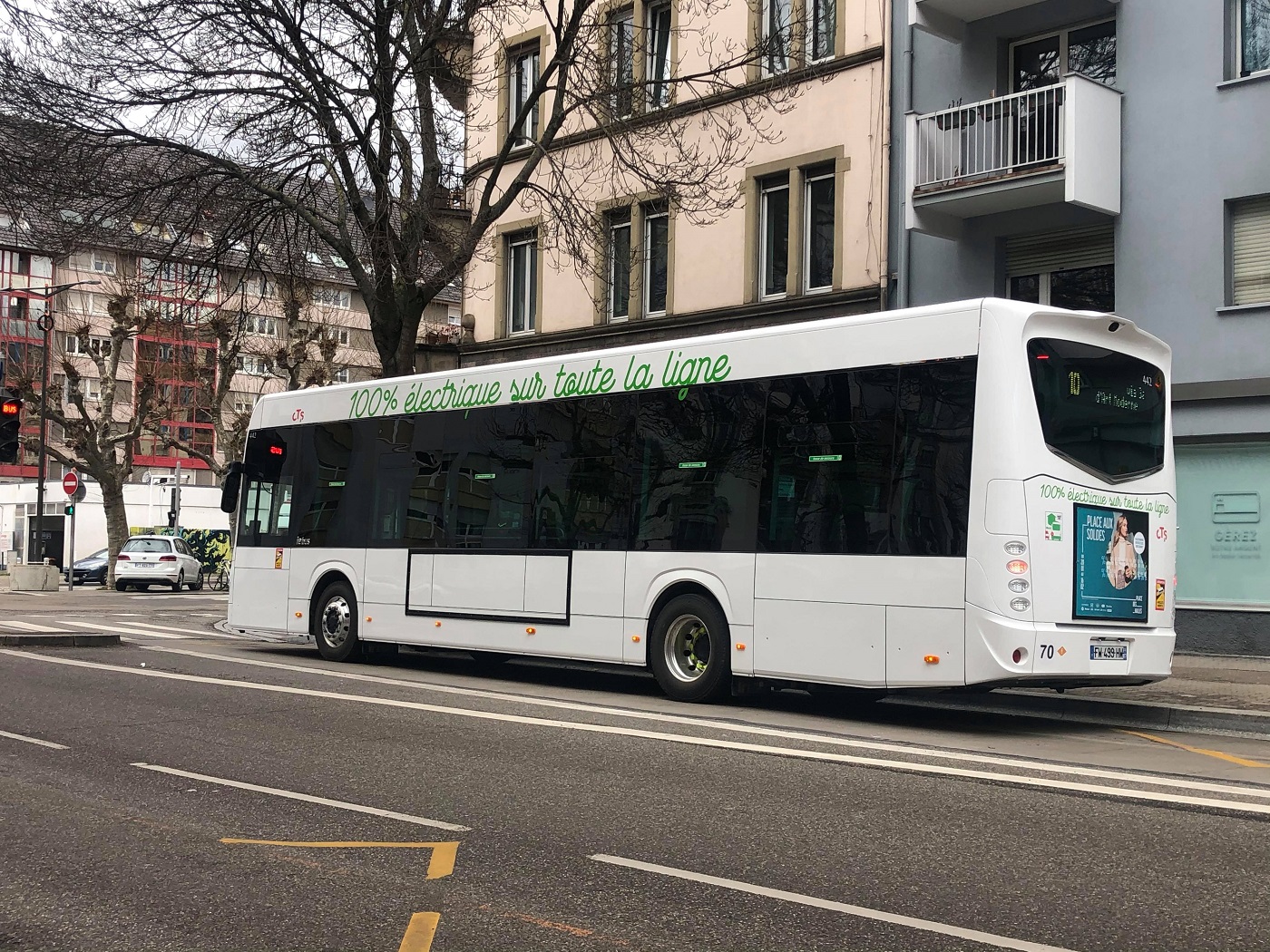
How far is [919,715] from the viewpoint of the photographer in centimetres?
1288

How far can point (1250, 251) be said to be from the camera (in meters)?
18.1

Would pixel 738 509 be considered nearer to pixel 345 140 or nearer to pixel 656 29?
pixel 345 140

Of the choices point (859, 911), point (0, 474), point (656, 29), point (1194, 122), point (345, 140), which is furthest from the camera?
point (0, 474)

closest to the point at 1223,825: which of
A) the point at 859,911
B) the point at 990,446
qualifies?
the point at 859,911

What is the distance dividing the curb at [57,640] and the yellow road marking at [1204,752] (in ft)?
42.6

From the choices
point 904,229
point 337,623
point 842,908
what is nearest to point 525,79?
point 904,229

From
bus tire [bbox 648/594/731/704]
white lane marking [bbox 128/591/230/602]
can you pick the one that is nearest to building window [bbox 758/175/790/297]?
bus tire [bbox 648/594/731/704]

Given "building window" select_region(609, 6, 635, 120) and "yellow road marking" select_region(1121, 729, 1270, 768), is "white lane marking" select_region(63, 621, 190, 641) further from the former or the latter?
"yellow road marking" select_region(1121, 729, 1270, 768)

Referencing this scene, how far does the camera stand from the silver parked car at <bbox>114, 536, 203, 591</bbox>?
137 feet

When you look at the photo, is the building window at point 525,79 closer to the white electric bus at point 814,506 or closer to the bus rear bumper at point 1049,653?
the white electric bus at point 814,506

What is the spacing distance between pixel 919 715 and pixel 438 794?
6.19 metres

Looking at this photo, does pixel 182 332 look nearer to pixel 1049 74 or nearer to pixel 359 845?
pixel 1049 74

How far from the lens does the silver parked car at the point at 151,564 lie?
4167 centimetres

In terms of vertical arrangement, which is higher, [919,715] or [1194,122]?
[1194,122]
